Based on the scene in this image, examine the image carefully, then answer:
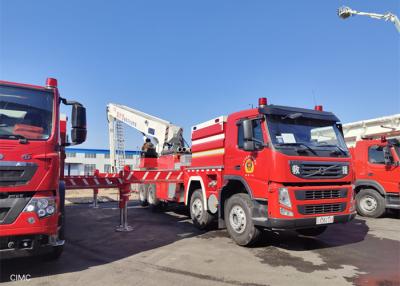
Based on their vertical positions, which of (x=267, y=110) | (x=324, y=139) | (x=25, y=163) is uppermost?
(x=267, y=110)

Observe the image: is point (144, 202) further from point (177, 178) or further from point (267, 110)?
point (267, 110)

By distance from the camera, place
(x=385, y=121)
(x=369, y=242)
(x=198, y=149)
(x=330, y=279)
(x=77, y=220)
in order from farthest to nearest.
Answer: (x=385, y=121) → (x=77, y=220) → (x=198, y=149) → (x=369, y=242) → (x=330, y=279)

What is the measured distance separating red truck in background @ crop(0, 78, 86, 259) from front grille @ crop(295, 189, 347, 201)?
393 centimetres

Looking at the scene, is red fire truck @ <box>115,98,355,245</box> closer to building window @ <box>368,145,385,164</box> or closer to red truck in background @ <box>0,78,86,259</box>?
red truck in background @ <box>0,78,86,259</box>

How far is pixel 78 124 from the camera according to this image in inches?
204

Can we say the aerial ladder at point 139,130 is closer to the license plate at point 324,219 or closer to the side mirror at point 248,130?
the side mirror at point 248,130

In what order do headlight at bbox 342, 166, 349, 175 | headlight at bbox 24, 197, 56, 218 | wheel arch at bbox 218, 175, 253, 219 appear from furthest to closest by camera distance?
wheel arch at bbox 218, 175, 253, 219 → headlight at bbox 342, 166, 349, 175 → headlight at bbox 24, 197, 56, 218

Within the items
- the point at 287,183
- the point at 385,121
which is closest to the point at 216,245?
the point at 287,183

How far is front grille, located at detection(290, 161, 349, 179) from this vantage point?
5793 millimetres

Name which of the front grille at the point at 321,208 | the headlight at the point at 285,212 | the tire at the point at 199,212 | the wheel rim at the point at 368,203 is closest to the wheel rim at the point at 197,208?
the tire at the point at 199,212

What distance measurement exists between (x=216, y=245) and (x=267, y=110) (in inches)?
112

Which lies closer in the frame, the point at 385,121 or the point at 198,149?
the point at 198,149

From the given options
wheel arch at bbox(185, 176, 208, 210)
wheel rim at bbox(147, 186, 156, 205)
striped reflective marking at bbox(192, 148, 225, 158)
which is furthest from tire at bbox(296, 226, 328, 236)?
wheel rim at bbox(147, 186, 156, 205)

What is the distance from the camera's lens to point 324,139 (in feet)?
21.6
